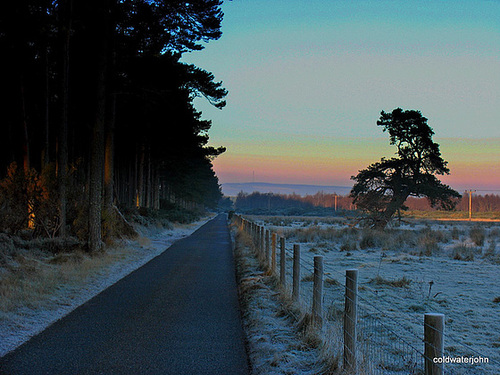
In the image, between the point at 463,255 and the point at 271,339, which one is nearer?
the point at 271,339

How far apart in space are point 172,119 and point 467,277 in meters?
16.0

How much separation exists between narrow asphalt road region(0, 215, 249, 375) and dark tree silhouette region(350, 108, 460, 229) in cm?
2442

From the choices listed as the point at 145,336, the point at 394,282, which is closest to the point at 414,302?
the point at 394,282

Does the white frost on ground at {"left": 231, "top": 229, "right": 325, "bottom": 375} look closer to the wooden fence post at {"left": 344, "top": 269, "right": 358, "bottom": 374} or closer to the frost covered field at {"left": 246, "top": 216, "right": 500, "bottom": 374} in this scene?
the wooden fence post at {"left": 344, "top": 269, "right": 358, "bottom": 374}

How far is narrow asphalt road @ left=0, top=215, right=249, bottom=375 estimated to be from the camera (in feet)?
17.8

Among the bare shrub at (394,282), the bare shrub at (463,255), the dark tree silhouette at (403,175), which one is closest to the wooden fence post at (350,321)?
the bare shrub at (394,282)

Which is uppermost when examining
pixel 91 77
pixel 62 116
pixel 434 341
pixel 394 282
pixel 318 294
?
pixel 91 77

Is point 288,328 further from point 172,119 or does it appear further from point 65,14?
point 172,119

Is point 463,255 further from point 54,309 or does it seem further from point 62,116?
point 62,116

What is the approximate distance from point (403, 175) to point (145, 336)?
1172 inches

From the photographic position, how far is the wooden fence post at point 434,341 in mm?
3490

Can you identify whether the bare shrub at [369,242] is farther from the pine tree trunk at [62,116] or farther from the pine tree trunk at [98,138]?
the pine tree trunk at [62,116]

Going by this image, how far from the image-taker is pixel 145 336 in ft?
22.1

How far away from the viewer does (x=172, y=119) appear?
24.5 m
